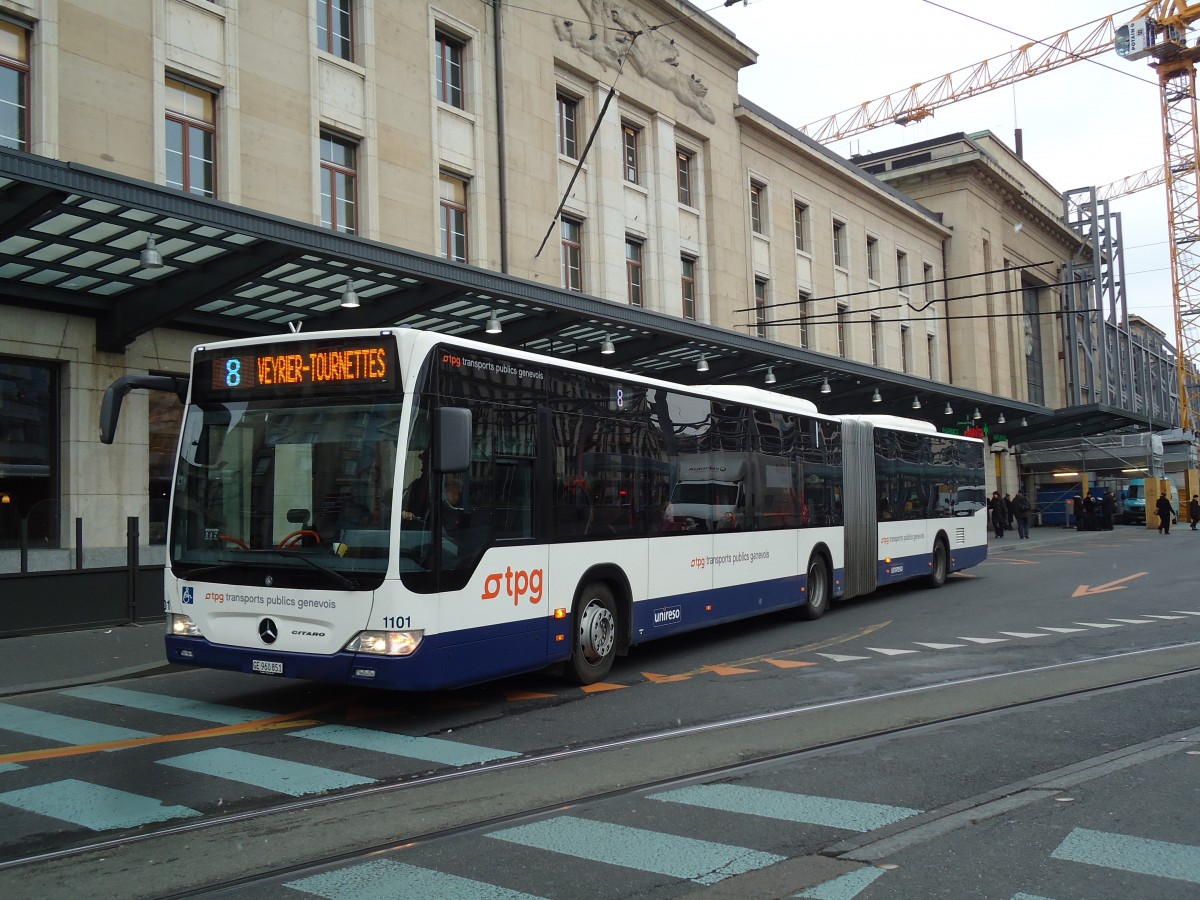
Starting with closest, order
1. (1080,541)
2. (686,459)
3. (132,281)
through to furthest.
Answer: (686,459) → (132,281) → (1080,541)

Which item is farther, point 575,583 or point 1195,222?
point 1195,222

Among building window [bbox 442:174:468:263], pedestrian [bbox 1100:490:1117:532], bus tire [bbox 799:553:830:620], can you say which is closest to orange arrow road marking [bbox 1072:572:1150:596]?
bus tire [bbox 799:553:830:620]

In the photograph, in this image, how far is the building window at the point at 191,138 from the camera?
16.9 m

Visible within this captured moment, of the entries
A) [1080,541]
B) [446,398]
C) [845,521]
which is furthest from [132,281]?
[1080,541]

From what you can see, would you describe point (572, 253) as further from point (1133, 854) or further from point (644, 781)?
point (1133, 854)

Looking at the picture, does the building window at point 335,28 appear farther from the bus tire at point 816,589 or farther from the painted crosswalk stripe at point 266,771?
the painted crosswalk stripe at point 266,771

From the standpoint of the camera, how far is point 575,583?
9.60m

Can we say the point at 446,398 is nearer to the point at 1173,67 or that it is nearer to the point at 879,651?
the point at 879,651

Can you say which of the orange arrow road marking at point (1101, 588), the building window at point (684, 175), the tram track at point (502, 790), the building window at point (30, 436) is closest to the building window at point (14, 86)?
the building window at point (30, 436)

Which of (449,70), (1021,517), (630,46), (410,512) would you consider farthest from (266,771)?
(1021,517)

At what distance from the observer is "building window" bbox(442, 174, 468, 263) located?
22.1 metres

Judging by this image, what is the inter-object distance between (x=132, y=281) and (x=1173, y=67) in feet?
244

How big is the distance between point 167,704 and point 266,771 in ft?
10.0

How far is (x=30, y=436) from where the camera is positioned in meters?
15.5
